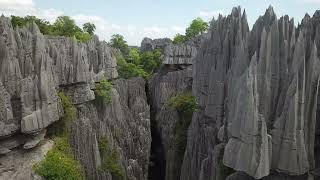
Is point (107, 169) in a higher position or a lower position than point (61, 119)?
lower

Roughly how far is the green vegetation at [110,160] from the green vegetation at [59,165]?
5.05m

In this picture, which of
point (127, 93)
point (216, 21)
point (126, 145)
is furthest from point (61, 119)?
point (127, 93)

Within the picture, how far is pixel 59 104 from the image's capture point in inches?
1148

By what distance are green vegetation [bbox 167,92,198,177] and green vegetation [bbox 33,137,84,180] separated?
38.6 feet

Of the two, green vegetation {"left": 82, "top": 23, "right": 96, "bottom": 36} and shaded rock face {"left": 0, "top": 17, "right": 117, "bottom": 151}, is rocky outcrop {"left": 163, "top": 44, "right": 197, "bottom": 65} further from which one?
shaded rock face {"left": 0, "top": 17, "right": 117, "bottom": 151}

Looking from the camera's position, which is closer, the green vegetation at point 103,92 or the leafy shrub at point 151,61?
the green vegetation at point 103,92

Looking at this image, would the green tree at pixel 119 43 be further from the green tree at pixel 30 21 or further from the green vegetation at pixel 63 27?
the green tree at pixel 30 21

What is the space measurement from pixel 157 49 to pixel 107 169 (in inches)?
1635

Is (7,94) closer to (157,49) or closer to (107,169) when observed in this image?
(107,169)

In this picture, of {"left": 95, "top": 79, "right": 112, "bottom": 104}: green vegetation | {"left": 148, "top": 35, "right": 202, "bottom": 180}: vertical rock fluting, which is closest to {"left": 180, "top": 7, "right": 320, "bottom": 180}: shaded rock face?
{"left": 148, "top": 35, "right": 202, "bottom": 180}: vertical rock fluting

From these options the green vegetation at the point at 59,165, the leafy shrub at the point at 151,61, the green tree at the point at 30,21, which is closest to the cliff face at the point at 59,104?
the green vegetation at the point at 59,165

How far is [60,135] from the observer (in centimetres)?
2975

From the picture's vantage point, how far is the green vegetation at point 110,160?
33.6 metres

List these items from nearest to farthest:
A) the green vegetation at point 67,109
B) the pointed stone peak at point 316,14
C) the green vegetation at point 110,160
→ the pointed stone peak at point 316,14
the green vegetation at point 67,109
the green vegetation at point 110,160
